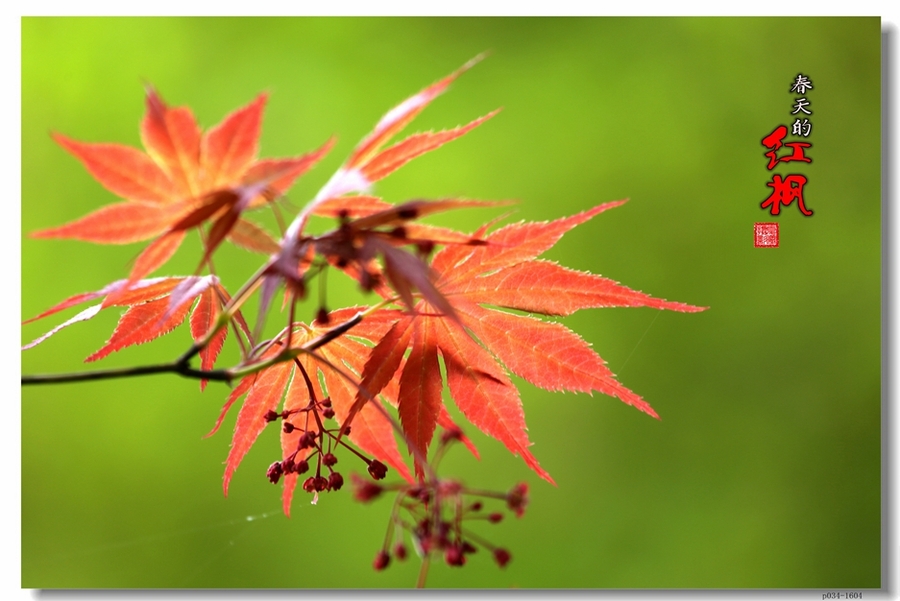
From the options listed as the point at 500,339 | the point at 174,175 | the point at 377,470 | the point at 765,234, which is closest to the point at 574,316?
the point at 765,234

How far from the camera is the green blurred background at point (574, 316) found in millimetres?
1746

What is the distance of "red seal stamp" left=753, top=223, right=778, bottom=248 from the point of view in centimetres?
165

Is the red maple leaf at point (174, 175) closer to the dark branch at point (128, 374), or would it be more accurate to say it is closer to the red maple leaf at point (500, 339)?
the dark branch at point (128, 374)

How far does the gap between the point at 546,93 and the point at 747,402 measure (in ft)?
3.26

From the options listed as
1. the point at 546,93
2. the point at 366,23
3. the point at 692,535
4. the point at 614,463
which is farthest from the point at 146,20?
the point at 692,535

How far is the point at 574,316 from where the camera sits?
1.87 metres

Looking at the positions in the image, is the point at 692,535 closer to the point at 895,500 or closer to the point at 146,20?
the point at 895,500

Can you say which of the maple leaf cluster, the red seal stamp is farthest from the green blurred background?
the maple leaf cluster

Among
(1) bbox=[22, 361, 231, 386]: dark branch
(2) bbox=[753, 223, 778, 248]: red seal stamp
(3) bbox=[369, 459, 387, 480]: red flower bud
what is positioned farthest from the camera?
(2) bbox=[753, 223, 778, 248]: red seal stamp

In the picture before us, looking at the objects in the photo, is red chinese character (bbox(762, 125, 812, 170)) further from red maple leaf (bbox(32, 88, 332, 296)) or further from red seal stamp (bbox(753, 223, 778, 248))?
red maple leaf (bbox(32, 88, 332, 296))

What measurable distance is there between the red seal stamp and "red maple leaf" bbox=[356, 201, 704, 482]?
121cm

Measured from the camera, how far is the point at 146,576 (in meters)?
1.73

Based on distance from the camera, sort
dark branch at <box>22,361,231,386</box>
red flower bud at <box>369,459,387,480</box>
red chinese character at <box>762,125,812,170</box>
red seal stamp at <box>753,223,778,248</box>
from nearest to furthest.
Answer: dark branch at <box>22,361,231,386</box> → red flower bud at <box>369,459,387,480</box> → red chinese character at <box>762,125,812,170</box> → red seal stamp at <box>753,223,778,248</box>

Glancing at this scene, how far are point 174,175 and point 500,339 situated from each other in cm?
28
